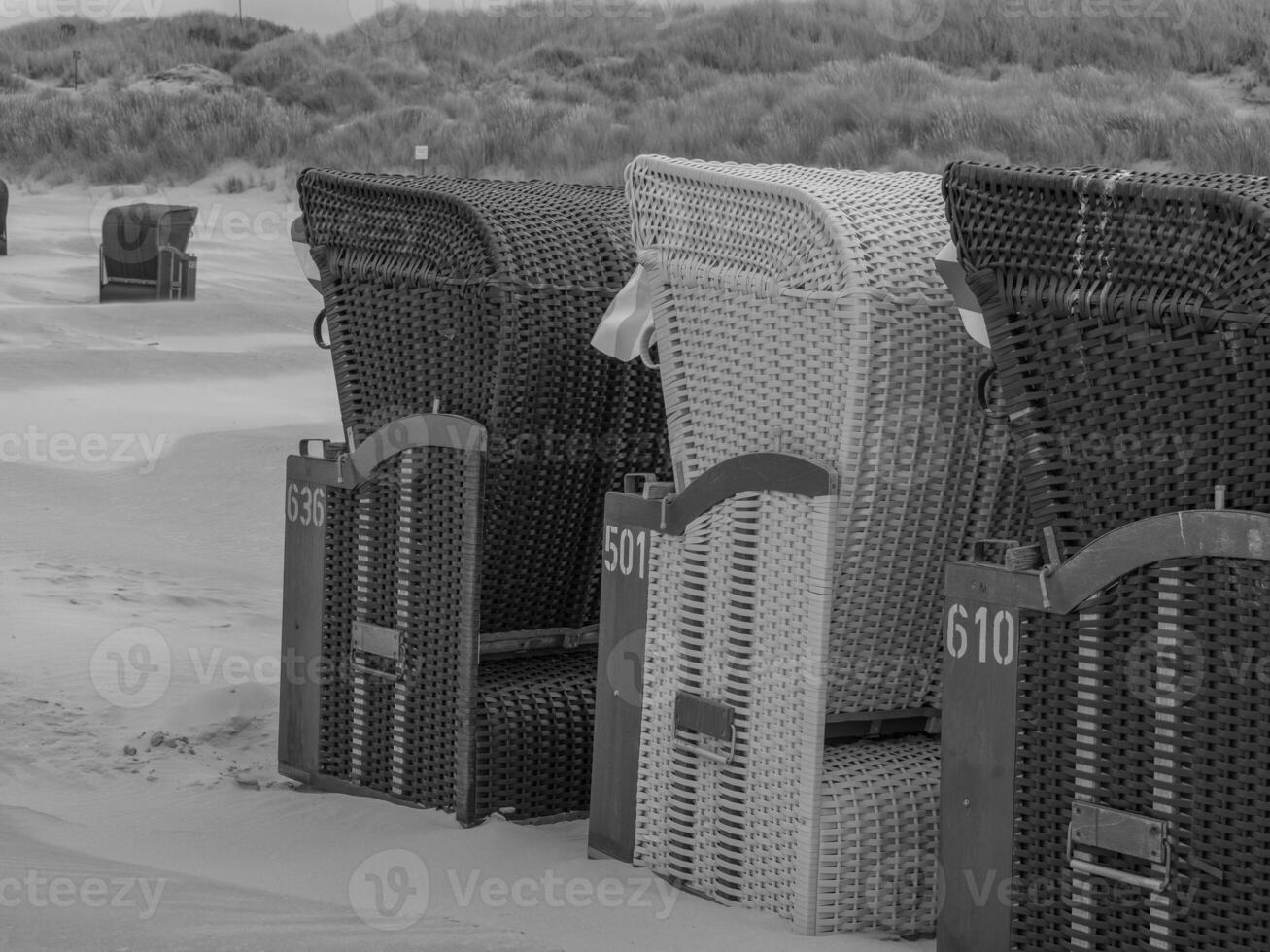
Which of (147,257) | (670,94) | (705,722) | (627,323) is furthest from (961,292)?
(670,94)

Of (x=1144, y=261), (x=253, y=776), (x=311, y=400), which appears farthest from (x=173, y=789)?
(x=311, y=400)

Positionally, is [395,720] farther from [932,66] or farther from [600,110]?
[600,110]

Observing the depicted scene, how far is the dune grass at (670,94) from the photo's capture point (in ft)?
60.1

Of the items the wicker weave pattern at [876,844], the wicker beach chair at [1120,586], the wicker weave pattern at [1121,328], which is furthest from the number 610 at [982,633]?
the wicker weave pattern at [876,844]

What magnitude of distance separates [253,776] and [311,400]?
748 centimetres

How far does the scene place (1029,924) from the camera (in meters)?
3.26

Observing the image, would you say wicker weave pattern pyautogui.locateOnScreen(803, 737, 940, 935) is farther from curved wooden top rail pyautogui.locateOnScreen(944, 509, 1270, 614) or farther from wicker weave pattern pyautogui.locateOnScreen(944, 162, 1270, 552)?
wicker weave pattern pyautogui.locateOnScreen(944, 162, 1270, 552)

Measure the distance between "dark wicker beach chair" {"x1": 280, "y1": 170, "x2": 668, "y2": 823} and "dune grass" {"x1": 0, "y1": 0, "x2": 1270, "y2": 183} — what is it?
38.4 feet

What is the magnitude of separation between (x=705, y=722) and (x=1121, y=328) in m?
1.38

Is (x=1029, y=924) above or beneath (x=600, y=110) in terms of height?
beneath

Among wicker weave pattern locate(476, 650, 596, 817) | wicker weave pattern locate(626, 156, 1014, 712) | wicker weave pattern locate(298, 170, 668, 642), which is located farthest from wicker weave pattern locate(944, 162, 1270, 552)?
wicker weave pattern locate(476, 650, 596, 817)

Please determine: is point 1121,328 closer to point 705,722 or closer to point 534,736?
point 705,722

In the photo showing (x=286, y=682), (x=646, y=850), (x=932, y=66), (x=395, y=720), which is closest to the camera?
(x=646, y=850)

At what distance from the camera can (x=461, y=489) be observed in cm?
448
